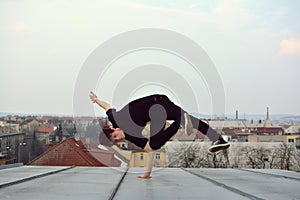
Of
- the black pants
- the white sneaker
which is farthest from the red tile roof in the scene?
the white sneaker

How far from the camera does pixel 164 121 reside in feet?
20.9

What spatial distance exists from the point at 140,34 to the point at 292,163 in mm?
17256

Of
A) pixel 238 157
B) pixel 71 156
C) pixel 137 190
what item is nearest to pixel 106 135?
pixel 137 190

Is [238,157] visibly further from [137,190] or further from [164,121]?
[137,190]

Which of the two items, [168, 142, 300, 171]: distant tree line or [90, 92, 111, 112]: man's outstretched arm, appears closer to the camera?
[90, 92, 111, 112]: man's outstretched arm

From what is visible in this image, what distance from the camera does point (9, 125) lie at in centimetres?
2875

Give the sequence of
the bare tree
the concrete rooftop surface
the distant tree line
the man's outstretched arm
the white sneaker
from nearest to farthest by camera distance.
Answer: the concrete rooftop surface
the white sneaker
the man's outstretched arm
the distant tree line
the bare tree

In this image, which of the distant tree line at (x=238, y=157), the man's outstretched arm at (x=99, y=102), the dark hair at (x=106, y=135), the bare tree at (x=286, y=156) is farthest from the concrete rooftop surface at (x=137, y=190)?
the bare tree at (x=286, y=156)

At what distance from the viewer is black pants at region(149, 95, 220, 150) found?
628 cm

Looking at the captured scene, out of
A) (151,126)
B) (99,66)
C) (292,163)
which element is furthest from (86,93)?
(292,163)

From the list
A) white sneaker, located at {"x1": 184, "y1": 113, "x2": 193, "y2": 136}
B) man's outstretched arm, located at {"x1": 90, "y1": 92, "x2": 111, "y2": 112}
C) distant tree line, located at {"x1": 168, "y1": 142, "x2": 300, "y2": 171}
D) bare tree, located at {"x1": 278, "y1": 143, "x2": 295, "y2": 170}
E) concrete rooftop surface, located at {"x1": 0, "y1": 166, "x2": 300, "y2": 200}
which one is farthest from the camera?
bare tree, located at {"x1": 278, "y1": 143, "x2": 295, "y2": 170}

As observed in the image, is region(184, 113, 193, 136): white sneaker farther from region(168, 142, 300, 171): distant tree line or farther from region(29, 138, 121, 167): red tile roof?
region(168, 142, 300, 171): distant tree line

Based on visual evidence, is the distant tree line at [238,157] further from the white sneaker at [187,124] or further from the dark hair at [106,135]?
the white sneaker at [187,124]

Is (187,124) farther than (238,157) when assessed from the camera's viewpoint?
No
